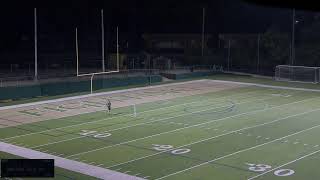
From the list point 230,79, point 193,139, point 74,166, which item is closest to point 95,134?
point 193,139

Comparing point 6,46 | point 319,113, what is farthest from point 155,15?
point 319,113

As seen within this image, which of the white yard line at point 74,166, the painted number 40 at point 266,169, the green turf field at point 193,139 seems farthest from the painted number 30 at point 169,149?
the white yard line at point 74,166

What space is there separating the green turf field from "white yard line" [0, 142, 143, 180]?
36cm

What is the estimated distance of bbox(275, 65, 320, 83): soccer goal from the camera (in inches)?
1512

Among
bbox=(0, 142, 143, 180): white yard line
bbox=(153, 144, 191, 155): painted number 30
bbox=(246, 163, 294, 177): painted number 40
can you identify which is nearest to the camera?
bbox=(0, 142, 143, 180): white yard line

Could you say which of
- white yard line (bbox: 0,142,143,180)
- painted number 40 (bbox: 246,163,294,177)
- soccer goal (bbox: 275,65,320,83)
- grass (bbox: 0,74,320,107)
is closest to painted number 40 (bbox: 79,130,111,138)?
white yard line (bbox: 0,142,143,180)

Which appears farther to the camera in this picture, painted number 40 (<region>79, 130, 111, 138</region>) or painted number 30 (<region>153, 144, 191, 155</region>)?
painted number 40 (<region>79, 130, 111, 138</region>)

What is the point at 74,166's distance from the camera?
1422 cm

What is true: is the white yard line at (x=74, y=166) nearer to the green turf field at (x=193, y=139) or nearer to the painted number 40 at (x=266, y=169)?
the green turf field at (x=193, y=139)

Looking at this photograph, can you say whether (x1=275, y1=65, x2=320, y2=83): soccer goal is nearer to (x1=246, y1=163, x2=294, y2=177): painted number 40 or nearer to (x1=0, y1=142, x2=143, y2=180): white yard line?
(x1=246, y1=163, x2=294, y2=177): painted number 40

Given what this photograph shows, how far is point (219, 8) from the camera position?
4872cm

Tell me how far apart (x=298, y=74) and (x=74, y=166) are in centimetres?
2839

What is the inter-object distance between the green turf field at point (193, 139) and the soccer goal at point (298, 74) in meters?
12.1

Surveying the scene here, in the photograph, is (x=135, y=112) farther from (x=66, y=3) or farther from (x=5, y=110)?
(x=66, y=3)
